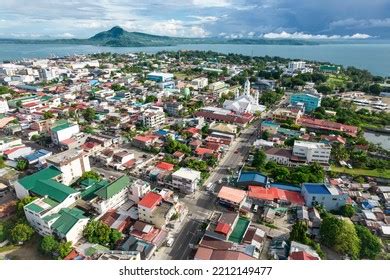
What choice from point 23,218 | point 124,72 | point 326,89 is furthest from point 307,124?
point 124,72

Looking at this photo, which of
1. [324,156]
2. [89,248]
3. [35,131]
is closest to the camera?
[89,248]

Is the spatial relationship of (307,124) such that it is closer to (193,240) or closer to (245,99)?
(245,99)

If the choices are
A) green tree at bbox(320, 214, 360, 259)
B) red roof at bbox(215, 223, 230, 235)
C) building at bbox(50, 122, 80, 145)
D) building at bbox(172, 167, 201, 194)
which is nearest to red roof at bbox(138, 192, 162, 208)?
building at bbox(172, 167, 201, 194)

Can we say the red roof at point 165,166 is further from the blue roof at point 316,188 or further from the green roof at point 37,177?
the blue roof at point 316,188

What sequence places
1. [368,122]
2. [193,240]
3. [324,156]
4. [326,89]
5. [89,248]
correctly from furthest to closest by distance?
[326,89], [368,122], [324,156], [193,240], [89,248]

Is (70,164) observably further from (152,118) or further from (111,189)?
(152,118)
